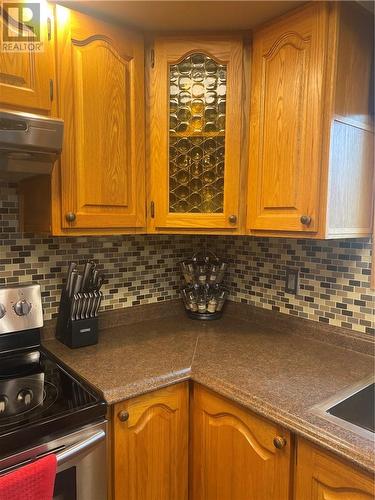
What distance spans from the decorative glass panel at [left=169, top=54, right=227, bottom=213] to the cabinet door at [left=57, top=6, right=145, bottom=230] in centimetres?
14

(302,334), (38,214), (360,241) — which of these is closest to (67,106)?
(38,214)

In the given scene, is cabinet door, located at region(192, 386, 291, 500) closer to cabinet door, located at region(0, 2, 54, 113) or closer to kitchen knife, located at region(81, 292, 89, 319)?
kitchen knife, located at region(81, 292, 89, 319)

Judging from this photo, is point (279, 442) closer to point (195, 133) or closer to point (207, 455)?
point (207, 455)

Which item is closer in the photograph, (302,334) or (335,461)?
(335,461)

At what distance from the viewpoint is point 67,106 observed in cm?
124

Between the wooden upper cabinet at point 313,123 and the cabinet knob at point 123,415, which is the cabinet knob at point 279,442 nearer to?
the cabinet knob at point 123,415

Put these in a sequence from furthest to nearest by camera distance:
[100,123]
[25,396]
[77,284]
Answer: [77,284] → [100,123] → [25,396]

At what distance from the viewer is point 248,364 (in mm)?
1283

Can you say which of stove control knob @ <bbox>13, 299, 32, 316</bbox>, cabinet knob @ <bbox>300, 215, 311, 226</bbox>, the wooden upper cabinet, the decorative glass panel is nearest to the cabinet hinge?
the decorative glass panel

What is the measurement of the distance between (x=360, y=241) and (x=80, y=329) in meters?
1.14

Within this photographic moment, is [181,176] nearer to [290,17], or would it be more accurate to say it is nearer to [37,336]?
[290,17]

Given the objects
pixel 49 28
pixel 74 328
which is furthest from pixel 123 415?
pixel 49 28

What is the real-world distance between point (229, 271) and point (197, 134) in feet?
2.52

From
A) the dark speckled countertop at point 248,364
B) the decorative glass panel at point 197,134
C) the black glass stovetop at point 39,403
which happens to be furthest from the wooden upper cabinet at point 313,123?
the black glass stovetop at point 39,403
